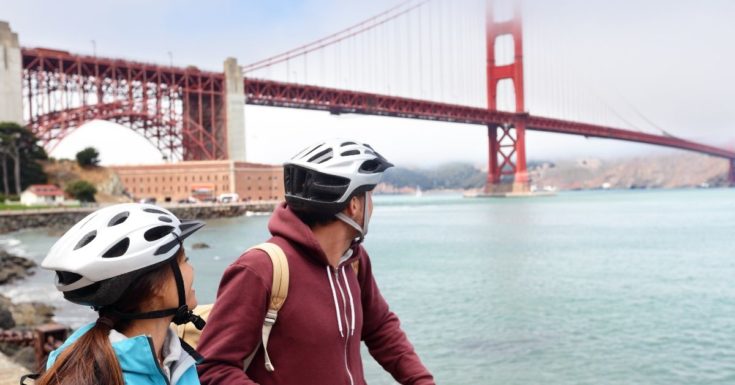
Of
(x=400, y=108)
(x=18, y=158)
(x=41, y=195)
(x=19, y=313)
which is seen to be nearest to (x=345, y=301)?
(x=19, y=313)

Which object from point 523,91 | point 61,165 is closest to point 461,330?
point 61,165

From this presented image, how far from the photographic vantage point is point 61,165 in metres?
49.5

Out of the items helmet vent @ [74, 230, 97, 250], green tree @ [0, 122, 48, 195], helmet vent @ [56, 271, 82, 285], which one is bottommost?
helmet vent @ [56, 271, 82, 285]

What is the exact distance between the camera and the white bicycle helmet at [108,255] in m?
1.48

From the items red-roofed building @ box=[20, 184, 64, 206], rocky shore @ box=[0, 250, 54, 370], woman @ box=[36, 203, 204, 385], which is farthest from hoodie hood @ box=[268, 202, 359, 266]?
red-roofed building @ box=[20, 184, 64, 206]

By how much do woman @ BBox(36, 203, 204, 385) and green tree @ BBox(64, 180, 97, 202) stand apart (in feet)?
160

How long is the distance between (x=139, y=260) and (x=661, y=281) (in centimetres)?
1765

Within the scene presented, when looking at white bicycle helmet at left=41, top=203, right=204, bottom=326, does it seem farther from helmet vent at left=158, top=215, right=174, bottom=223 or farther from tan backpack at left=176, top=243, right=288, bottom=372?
tan backpack at left=176, top=243, right=288, bottom=372

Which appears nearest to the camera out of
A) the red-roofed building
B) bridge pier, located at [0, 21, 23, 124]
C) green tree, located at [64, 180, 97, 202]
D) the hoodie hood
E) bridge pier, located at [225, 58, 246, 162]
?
the hoodie hood

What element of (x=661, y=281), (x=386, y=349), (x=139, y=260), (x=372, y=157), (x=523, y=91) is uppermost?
(x=523, y=91)

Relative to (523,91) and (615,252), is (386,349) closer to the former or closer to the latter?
(615,252)

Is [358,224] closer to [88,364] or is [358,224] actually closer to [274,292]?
[274,292]

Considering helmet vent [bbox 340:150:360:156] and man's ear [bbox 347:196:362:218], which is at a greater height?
helmet vent [bbox 340:150:360:156]

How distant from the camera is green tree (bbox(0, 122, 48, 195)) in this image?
141ft
